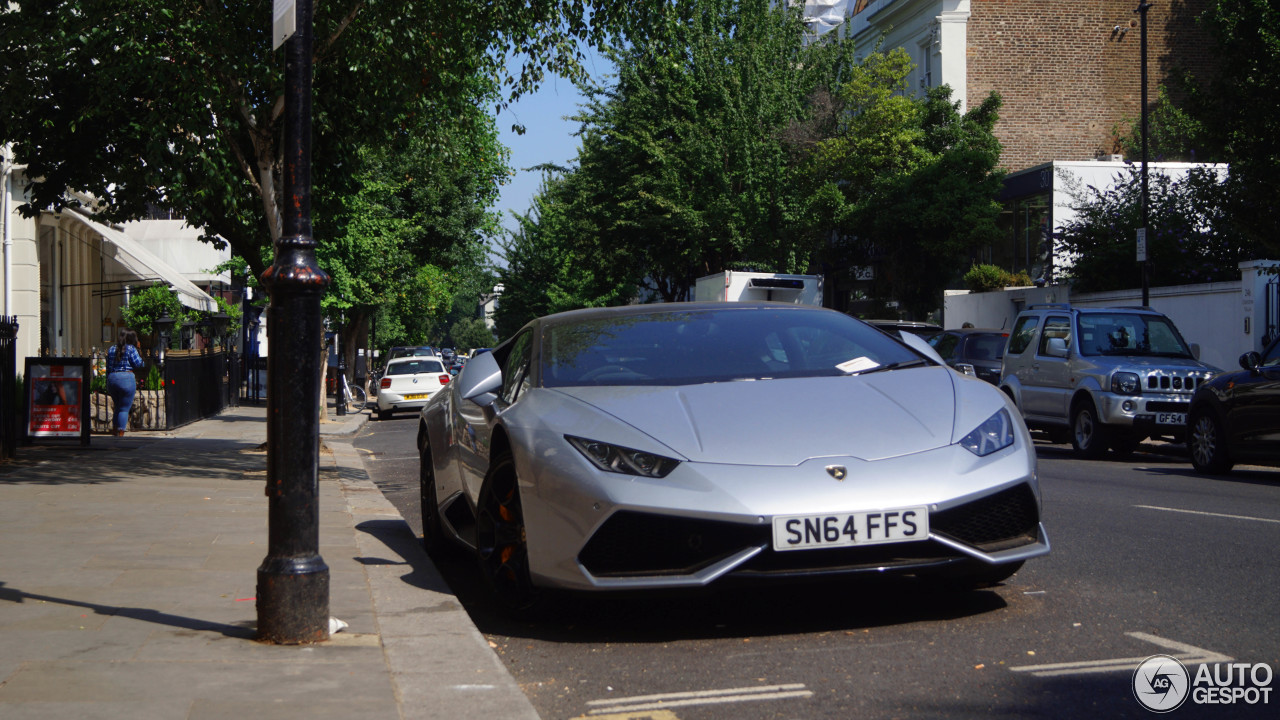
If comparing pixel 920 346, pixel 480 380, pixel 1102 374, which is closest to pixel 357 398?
pixel 1102 374

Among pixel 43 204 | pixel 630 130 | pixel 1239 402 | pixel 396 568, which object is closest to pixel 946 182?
pixel 630 130

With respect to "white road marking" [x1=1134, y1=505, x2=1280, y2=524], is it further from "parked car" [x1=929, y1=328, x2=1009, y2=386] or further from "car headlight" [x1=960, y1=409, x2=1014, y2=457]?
"parked car" [x1=929, y1=328, x2=1009, y2=386]

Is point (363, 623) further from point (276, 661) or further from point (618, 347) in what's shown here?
point (618, 347)

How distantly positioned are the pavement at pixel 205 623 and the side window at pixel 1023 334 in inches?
442

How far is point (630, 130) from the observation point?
136 feet

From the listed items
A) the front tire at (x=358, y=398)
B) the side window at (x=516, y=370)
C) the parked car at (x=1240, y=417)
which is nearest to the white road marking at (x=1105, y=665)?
the side window at (x=516, y=370)

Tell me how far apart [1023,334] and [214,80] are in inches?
459

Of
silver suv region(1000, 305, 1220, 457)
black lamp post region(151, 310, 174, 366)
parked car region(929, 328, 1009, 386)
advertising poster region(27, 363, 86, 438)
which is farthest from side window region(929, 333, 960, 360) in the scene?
black lamp post region(151, 310, 174, 366)

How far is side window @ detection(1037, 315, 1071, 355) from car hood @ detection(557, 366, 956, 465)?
12230 mm

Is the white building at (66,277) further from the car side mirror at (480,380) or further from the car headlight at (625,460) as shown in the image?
the car headlight at (625,460)

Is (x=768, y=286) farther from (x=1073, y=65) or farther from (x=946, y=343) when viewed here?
(x=1073, y=65)

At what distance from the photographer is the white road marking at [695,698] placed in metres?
4.05

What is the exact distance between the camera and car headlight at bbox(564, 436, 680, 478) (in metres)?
4.80

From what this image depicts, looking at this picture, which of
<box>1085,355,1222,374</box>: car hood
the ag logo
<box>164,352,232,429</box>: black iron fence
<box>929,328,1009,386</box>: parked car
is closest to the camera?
A: the ag logo
